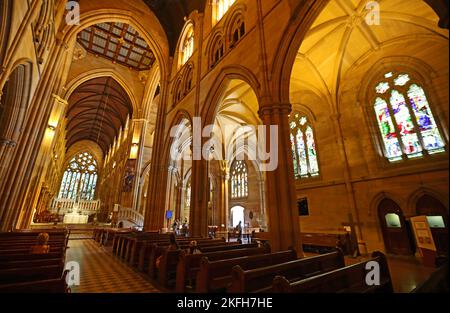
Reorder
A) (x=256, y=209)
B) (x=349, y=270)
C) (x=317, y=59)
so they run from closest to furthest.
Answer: (x=349, y=270)
(x=317, y=59)
(x=256, y=209)

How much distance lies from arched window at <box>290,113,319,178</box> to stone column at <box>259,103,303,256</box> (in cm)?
680

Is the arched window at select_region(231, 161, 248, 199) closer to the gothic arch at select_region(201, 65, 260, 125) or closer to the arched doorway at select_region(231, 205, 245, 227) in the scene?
the arched doorway at select_region(231, 205, 245, 227)

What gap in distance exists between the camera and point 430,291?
99 centimetres

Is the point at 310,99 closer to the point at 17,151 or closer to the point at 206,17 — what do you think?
the point at 206,17

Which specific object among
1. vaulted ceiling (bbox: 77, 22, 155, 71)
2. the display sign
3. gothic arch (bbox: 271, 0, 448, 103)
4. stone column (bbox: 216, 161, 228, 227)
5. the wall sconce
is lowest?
the display sign

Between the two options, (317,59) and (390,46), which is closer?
(390,46)

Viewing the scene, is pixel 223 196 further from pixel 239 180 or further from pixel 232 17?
pixel 232 17

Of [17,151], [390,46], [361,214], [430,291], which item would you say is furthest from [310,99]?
[17,151]

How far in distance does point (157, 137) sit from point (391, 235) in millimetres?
11985

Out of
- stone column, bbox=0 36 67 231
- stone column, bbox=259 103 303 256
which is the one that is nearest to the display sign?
stone column, bbox=259 103 303 256

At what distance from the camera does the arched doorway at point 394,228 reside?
7.52 m

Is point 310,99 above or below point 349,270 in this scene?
above

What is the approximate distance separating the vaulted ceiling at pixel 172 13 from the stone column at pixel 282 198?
11641 millimetres

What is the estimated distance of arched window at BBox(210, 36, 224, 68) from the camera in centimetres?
874
